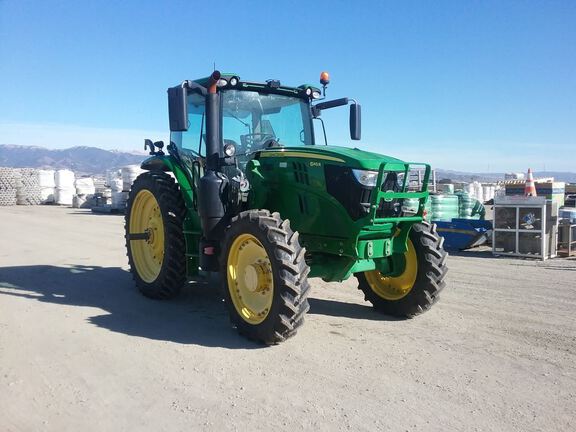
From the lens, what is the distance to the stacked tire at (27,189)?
94.0 ft

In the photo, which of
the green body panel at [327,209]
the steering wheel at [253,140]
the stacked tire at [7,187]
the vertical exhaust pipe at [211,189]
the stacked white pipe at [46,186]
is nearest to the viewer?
the green body panel at [327,209]

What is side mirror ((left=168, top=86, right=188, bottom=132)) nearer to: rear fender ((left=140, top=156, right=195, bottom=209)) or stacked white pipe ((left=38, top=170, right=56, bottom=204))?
rear fender ((left=140, top=156, right=195, bottom=209))

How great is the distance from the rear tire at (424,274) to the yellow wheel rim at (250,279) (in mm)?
1675

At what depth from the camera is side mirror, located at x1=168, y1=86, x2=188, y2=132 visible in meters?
5.38

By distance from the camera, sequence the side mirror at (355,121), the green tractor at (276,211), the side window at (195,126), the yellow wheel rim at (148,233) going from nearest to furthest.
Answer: the green tractor at (276,211) → the side window at (195,126) → the side mirror at (355,121) → the yellow wheel rim at (148,233)

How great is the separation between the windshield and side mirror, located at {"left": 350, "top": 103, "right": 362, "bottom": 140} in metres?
0.53

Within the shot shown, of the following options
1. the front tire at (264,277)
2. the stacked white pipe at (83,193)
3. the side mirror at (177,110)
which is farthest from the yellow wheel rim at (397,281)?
the stacked white pipe at (83,193)

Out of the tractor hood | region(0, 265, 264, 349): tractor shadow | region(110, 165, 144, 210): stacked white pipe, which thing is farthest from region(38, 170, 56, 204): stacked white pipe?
the tractor hood

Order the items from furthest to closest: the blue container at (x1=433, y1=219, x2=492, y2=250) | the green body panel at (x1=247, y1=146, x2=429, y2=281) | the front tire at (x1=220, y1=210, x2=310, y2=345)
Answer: the blue container at (x1=433, y1=219, x2=492, y2=250), the green body panel at (x1=247, y1=146, x2=429, y2=281), the front tire at (x1=220, y1=210, x2=310, y2=345)

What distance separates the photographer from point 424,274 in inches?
227

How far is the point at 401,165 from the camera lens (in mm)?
5273

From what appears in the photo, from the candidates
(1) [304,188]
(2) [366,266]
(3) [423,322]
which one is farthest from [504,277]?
(1) [304,188]

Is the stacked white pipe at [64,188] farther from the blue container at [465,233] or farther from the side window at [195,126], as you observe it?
the side window at [195,126]

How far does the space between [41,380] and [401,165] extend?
3.64 metres
